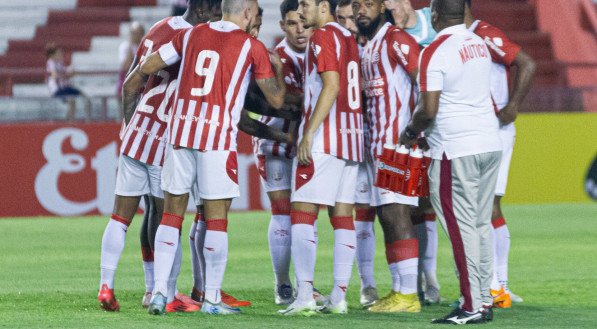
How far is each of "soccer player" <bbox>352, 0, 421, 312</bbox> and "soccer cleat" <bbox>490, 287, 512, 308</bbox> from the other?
1.88 feet

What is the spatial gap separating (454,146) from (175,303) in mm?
2008

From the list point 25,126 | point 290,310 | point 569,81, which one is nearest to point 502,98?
point 290,310

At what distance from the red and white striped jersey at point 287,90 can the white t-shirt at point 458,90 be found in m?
1.42

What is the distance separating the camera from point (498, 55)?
27.6 ft

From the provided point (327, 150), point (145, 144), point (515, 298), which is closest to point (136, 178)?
point (145, 144)

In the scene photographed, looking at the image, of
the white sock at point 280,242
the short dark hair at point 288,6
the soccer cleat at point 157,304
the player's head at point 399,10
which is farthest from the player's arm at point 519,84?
the soccer cleat at point 157,304

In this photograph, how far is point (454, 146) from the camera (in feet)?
23.9

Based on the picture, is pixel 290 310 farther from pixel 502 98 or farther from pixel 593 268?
pixel 593 268

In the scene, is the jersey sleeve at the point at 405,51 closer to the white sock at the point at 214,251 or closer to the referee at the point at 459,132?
the referee at the point at 459,132

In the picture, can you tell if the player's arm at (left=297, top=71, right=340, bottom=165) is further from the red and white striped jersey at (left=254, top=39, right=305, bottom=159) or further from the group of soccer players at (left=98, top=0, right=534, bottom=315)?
the red and white striped jersey at (left=254, top=39, right=305, bottom=159)

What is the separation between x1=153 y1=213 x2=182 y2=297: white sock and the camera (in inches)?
299

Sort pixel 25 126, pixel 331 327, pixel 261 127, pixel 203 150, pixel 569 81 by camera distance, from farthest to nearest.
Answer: pixel 569 81
pixel 25 126
pixel 261 127
pixel 203 150
pixel 331 327

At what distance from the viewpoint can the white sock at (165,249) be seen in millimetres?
7598

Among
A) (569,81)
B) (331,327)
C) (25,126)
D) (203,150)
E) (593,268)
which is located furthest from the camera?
(569,81)
